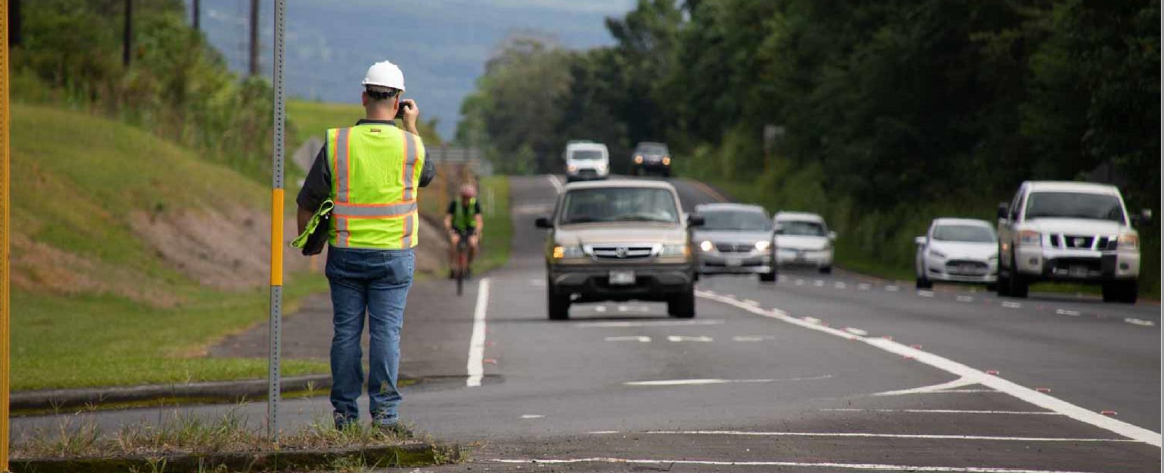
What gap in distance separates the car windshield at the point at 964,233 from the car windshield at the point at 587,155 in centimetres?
5098

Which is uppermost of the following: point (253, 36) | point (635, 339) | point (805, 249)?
point (253, 36)

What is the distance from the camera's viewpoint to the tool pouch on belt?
1011 cm

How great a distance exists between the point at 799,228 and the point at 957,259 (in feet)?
36.6

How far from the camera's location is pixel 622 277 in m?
24.5

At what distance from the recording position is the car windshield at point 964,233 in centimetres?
4116

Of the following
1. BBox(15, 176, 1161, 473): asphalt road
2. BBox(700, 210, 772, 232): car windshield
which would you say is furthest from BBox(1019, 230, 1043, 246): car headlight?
BBox(700, 210, 772, 232): car windshield

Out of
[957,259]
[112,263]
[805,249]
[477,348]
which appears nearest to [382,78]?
[477,348]

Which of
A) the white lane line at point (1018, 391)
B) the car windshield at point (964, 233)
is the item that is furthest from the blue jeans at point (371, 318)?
the car windshield at point (964, 233)

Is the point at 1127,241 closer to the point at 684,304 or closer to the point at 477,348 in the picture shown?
the point at 684,304

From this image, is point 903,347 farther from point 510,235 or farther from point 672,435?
point 510,235

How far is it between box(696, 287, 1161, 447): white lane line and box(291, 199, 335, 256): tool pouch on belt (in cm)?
472

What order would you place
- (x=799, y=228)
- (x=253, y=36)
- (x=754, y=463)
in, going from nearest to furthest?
1. (x=754, y=463)
2. (x=799, y=228)
3. (x=253, y=36)

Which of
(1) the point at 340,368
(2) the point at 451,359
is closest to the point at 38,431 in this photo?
(1) the point at 340,368

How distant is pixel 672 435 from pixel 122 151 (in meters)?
33.2
